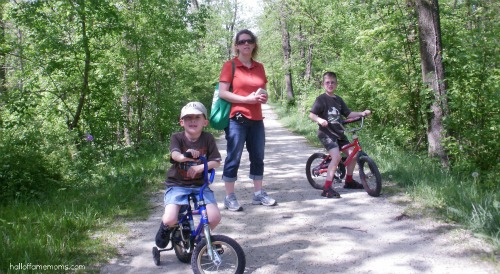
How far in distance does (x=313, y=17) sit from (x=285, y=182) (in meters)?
14.2

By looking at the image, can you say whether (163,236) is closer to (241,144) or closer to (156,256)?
(156,256)

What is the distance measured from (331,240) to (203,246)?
4.90 feet

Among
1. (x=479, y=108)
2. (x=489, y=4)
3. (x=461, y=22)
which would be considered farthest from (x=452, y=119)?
(x=461, y=22)

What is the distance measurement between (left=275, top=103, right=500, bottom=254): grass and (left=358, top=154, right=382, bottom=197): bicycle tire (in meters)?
0.26

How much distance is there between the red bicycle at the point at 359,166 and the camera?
5.47 metres

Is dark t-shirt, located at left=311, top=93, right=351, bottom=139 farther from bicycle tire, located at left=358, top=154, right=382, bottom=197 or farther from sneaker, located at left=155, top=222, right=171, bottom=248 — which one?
sneaker, located at left=155, top=222, right=171, bottom=248

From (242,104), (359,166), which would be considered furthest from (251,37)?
(359,166)

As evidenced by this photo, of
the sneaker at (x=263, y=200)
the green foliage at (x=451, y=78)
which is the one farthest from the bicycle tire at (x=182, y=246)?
the green foliage at (x=451, y=78)

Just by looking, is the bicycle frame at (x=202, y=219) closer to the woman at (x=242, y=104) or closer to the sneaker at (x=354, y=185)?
the woman at (x=242, y=104)

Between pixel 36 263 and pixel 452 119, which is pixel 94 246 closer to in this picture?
pixel 36 263

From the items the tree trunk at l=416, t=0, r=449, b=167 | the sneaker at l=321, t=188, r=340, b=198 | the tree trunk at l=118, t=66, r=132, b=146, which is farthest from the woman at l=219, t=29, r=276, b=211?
the tree trunk at l=118, t=66, r=132, b=146

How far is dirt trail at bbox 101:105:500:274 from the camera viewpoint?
3.45 m

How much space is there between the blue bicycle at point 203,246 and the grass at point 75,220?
773 millimetres

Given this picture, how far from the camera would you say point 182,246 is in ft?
11.9
